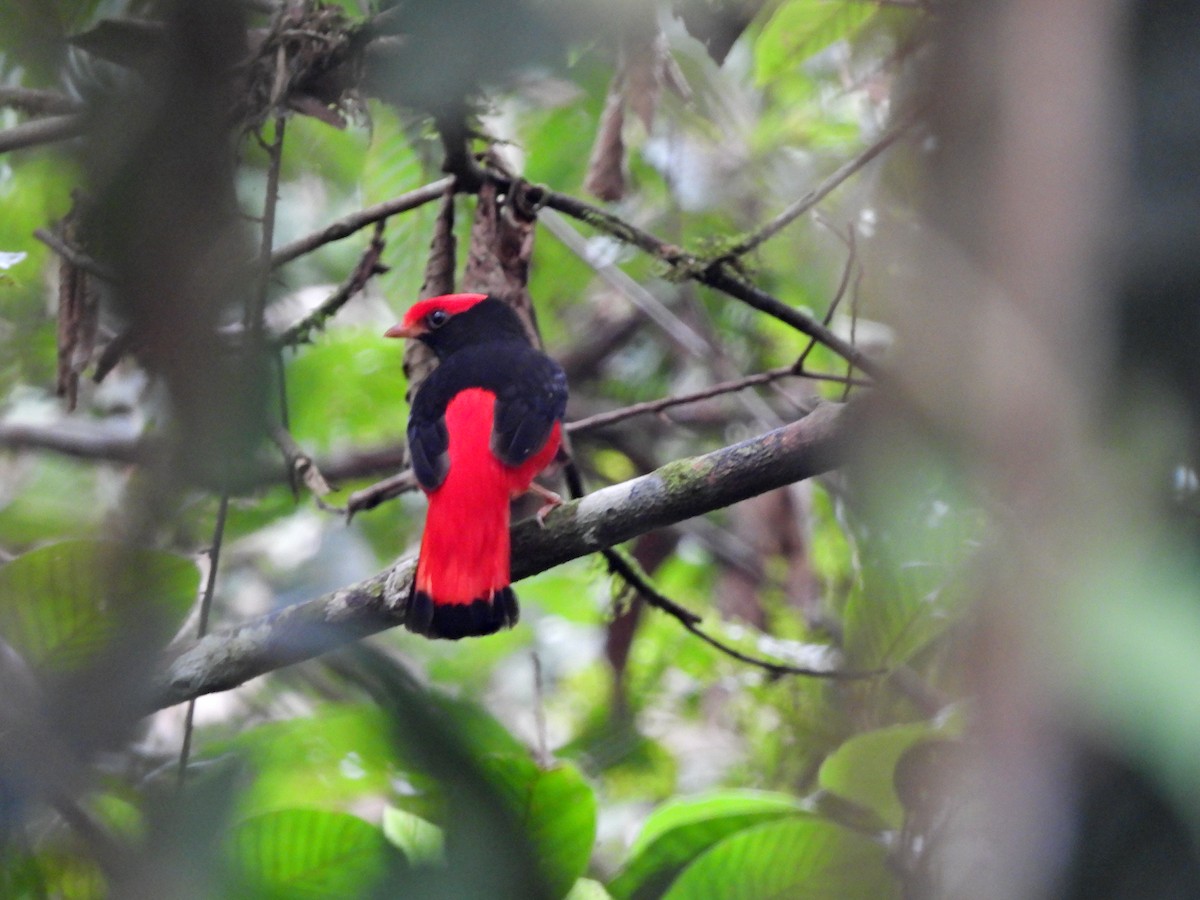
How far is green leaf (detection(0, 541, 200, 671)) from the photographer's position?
0.75 metres

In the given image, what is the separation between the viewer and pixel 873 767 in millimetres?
1836


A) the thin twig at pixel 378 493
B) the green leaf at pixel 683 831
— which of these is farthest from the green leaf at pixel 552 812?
the thin twig at pixel 378 493

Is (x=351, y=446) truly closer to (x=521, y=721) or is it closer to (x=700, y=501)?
(x=521, y=721)

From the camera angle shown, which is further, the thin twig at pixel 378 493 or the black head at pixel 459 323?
the black head at pixel 459 323

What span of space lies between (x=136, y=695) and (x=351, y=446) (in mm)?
5066

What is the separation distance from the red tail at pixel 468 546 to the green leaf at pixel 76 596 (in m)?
1.50

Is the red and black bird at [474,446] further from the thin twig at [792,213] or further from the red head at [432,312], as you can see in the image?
the thin twig at [792,213]

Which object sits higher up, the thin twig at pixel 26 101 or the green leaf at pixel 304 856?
the thin twig at pixel 26 101

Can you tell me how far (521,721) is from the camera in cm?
542

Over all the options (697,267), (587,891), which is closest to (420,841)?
(587,891)

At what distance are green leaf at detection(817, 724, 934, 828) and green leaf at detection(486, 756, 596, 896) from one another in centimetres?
41

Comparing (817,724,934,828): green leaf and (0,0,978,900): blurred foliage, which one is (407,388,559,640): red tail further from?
(817,724,934,828): green leaf

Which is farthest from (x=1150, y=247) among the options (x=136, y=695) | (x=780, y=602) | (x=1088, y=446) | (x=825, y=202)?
(x=780, y=602)

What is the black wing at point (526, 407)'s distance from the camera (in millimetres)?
3041
